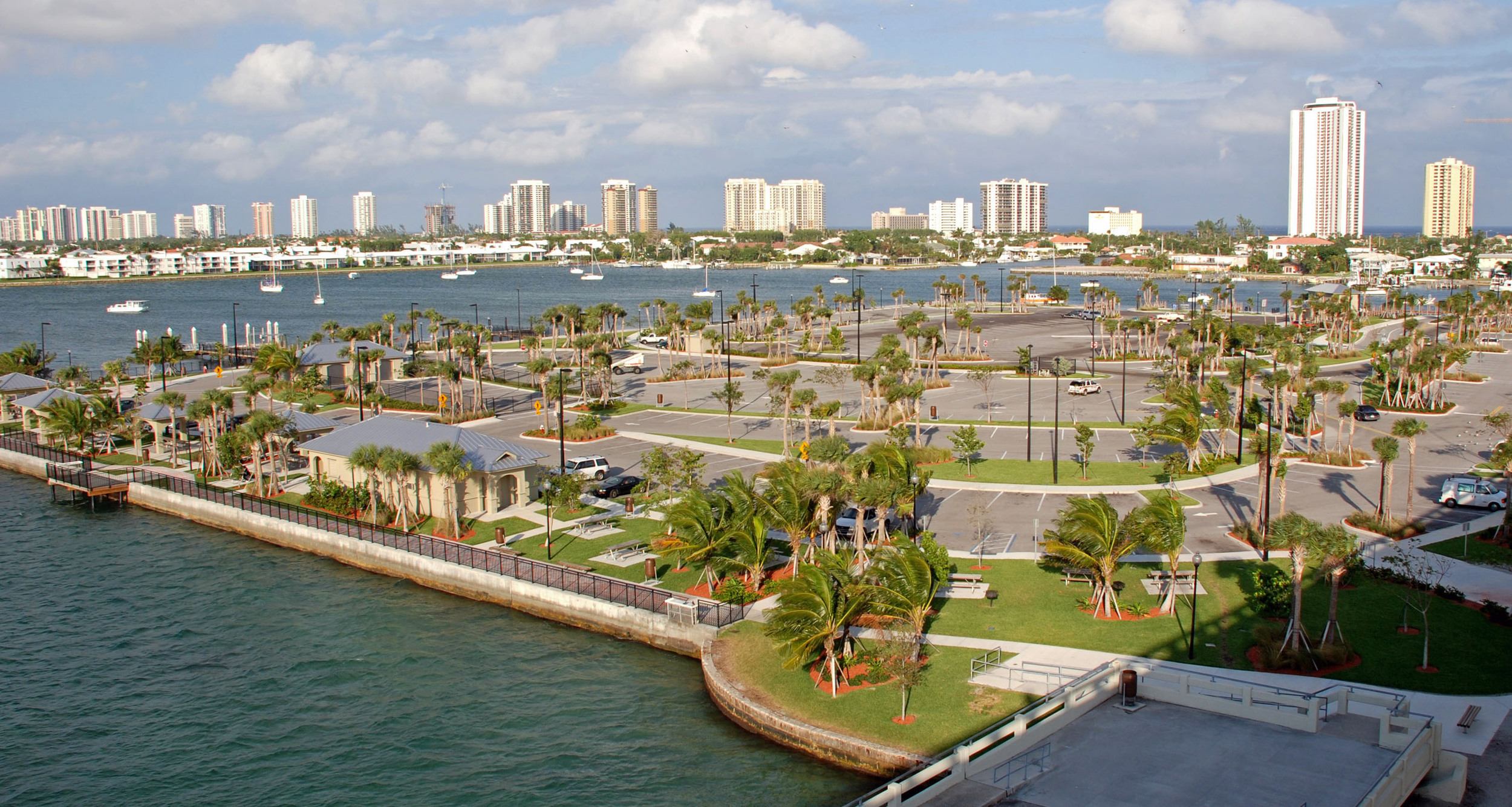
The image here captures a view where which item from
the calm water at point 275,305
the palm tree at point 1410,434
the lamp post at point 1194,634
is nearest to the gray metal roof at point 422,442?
the lamp post at point 1194,634

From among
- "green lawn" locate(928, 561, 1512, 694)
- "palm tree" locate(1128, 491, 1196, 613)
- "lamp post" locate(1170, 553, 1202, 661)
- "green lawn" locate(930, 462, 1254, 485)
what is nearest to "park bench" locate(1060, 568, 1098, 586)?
"green lawn" locate(928, 561, 1512, 694)

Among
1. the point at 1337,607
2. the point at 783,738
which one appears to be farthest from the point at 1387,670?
the point at 783,738

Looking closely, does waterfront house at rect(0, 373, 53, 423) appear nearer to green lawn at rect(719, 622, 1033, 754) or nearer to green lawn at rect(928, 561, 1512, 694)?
green lawn at rect(719, 622, 1033, 754)

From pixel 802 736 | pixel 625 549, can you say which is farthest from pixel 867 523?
pixel 802 736

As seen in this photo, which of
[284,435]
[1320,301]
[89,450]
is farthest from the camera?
[1320,301]

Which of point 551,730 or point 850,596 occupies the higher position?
point 850,596

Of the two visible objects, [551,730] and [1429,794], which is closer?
[1429,794]

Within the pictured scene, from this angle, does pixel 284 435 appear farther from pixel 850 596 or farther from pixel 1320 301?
pixel 1320 301
